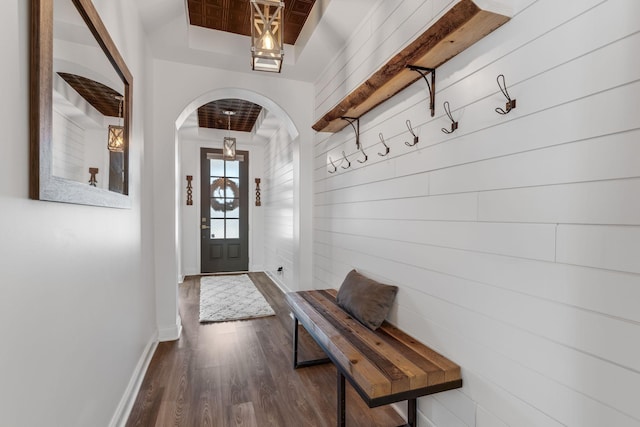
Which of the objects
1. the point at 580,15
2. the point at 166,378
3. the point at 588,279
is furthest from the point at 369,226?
the point at 166,378

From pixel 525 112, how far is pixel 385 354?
1.21 metres

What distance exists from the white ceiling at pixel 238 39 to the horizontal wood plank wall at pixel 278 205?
4.69 feet

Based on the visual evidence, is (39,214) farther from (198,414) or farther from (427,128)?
(427,128)

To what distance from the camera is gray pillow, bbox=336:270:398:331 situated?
1855mm

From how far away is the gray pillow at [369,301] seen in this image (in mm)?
1855

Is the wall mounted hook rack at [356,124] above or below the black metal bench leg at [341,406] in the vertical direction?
above

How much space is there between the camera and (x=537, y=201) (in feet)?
3.50

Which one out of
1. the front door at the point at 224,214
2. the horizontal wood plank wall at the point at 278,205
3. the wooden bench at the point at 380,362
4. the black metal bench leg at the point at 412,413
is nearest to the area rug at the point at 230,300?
the horizontal wood plank wall at the point at 278,205

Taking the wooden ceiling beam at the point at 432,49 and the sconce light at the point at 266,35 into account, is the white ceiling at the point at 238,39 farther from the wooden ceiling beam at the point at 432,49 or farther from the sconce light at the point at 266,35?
the wooden ceiling beam at the point at 432,49

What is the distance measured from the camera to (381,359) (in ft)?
4.85

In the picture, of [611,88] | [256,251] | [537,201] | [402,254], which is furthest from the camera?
[256,251]

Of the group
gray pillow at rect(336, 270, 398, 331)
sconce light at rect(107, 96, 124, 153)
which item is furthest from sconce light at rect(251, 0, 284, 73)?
gray pillow at rect(336, 270, 398, 331)

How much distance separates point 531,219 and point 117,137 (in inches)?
A: 78.7

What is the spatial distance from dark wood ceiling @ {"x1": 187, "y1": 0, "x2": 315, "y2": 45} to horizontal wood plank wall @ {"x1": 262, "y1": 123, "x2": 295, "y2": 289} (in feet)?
5.58
